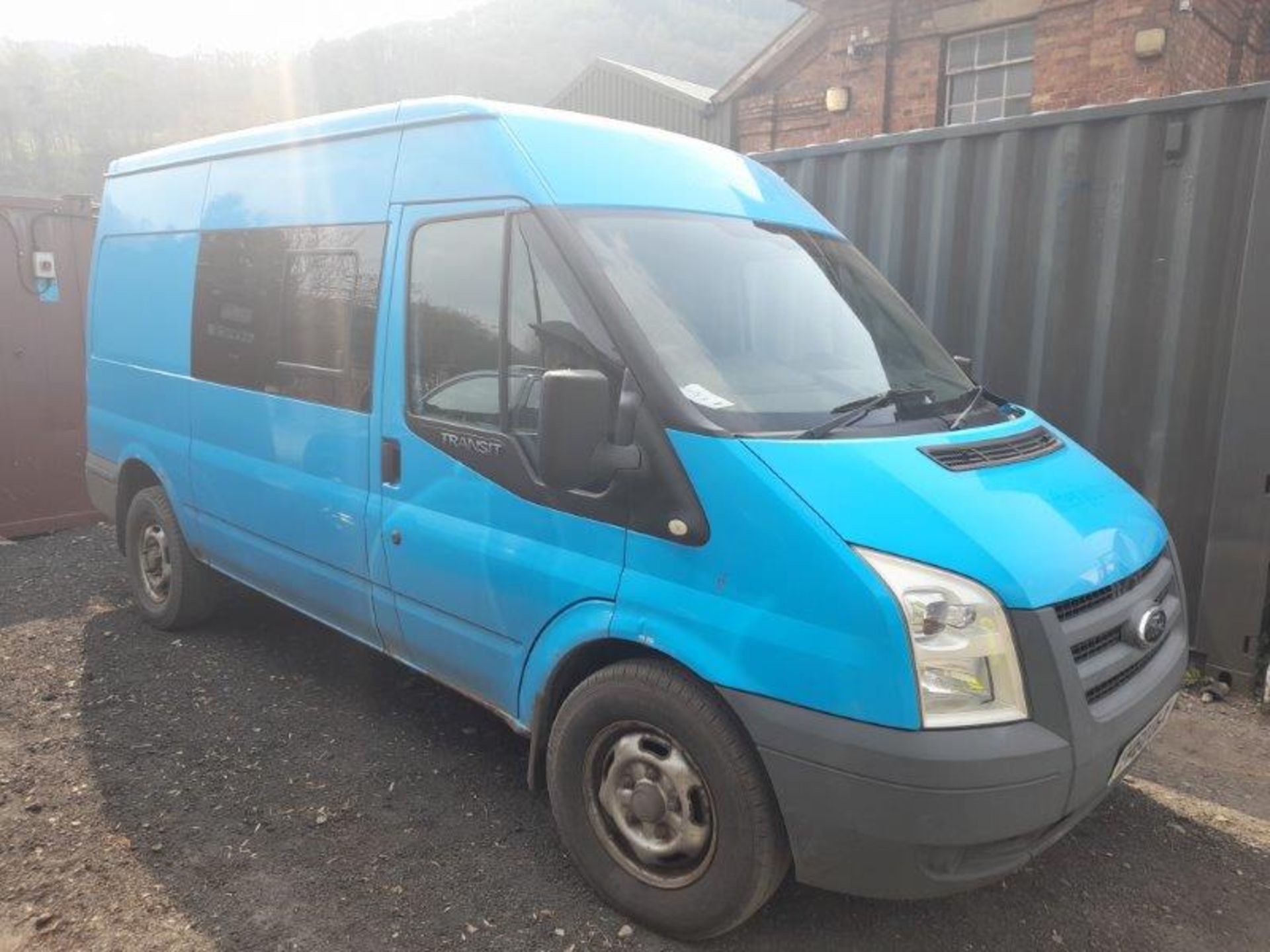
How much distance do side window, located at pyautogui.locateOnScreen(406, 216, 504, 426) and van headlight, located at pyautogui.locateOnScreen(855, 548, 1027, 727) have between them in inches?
54.3

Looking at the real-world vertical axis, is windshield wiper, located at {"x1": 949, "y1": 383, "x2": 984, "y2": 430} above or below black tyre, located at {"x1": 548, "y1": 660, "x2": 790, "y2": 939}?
above

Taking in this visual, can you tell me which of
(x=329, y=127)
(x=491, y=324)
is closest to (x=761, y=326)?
(x=491, y=324)

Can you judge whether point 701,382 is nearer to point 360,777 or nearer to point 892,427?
point 892,427

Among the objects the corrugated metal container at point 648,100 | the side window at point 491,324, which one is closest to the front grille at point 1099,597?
the side window at point 491,324

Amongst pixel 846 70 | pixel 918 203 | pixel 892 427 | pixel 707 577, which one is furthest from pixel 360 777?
pixel 846 70

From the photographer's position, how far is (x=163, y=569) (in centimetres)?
503

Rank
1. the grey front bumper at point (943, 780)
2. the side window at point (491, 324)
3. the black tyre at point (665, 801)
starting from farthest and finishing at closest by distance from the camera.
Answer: the side window at point (491, 324)
the black tyre at point (665, 801)
the grey front bumper at point (943, 780)

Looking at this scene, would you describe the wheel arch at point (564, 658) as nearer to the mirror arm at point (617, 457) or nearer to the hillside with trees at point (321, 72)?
the mirror arm at point (617, 457)

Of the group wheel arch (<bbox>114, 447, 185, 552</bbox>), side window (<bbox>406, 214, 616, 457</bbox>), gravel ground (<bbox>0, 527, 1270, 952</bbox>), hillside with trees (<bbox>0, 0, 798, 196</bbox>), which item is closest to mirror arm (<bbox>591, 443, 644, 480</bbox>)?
side window (<bbox>406, 214, 616, 457</bbox>)

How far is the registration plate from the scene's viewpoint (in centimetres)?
254

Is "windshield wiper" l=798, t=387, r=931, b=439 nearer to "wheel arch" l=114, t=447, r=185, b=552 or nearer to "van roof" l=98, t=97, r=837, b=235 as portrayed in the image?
"van roof" l=98, t=97, r=837, b=235

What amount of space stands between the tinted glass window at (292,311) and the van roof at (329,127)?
0.37 meters

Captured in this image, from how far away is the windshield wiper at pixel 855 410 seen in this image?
2.59m

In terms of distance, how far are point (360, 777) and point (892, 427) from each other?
2.36 m
